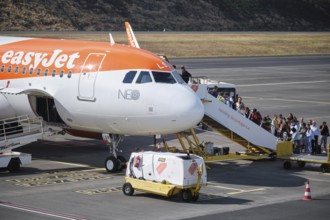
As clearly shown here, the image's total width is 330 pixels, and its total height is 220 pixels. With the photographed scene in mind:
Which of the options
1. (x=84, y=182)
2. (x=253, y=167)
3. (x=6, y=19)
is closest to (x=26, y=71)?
(x=84, y=182)

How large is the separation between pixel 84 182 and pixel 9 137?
510 centimetres

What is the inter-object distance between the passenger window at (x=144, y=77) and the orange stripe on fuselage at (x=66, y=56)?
0.32m

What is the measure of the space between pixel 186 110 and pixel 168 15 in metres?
127

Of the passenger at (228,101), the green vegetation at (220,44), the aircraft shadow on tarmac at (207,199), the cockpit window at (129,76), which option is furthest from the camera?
the green vegetation at (220,44)

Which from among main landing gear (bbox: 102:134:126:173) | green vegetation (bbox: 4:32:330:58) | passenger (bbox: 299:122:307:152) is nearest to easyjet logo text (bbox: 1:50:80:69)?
main landing gear (bbox: 102:134:126:173)

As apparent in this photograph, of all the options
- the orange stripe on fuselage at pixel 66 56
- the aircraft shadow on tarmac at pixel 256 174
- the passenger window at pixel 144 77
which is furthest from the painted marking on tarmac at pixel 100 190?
the orange stripe on fuselage at pixel 66 56

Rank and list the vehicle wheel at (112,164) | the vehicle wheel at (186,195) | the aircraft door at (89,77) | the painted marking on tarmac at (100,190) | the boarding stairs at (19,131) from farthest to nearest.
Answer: the boarding stairs at (19,131) < the vehicle wheel at (112,164) < the aircraft door at (89,77) < the painted marking on tarmac at (100,190) < the vehicle wheel at (186,195)

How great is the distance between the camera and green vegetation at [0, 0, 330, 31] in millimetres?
131625

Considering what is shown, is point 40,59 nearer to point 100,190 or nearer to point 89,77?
point 89,77

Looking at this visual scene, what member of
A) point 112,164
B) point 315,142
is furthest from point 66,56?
point 315,142

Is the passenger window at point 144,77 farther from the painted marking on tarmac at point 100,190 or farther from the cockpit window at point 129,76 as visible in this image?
the painted marking on tarmac at point 100,190

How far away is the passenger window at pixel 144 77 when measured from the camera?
102ft

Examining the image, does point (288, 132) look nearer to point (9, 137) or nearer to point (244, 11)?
point (9, 137)

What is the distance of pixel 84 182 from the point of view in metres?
30.9
